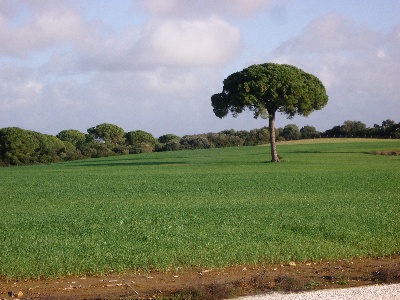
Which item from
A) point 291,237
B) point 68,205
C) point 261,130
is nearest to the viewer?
point 291,237

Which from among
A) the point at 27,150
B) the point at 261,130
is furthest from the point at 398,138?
the point at 27,150

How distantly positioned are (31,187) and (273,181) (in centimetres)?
1364

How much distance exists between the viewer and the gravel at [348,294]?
8.48 metres

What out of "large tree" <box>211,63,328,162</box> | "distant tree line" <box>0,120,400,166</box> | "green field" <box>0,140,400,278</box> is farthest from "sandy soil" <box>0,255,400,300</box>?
"distant tree line" <box>0,120,400,166</box>

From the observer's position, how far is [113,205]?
21375 millimetres

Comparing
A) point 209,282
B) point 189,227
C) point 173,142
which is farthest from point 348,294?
point 173,142

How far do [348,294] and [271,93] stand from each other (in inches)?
1564

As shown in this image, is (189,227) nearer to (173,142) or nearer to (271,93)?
(271,93)

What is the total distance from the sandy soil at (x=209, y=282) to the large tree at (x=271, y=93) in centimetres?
3679

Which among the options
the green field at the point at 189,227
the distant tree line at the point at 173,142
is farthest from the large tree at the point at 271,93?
the distant tree line at the point at 173,142

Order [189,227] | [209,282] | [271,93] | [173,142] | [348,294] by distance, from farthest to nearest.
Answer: [173,142] → [271,93] → [189,227] → [209,282] → [348,294]

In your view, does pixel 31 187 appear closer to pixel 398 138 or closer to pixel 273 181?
pixel 273 181

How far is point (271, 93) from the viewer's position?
1873 inches

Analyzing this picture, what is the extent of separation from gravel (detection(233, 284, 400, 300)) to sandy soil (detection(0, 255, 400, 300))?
0.44 m
